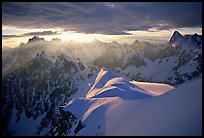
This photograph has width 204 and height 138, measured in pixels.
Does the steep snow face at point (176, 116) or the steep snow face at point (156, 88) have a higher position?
the steep snow face at point (176, 116)

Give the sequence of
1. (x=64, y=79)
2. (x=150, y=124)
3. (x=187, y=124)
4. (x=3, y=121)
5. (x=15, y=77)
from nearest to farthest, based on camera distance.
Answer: (x=187, y=124) → (x=150, y=124) → (x=64, y=79) → (x=3, y=121) → (x=15, y=77)

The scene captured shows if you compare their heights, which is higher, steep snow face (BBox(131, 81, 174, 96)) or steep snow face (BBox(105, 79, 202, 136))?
steep snow face (BBox(105, 79, 202, 136))

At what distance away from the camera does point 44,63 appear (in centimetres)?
15900

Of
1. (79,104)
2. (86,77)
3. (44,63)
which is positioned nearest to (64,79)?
(86,77)

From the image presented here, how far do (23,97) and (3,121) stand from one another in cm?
2152

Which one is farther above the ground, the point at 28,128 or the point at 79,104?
the point at 79,104

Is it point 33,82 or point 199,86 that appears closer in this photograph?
point 199,86

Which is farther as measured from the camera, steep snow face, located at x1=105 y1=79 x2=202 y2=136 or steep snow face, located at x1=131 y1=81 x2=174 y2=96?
steep snow face, located at x1=131 y1=81 x2=174 y2=96

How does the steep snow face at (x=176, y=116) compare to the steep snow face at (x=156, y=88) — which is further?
the steep snow face at (x=156, y=88)

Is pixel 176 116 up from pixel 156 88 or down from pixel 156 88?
up

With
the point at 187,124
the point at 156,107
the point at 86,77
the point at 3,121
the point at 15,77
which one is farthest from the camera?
the point at 15,77

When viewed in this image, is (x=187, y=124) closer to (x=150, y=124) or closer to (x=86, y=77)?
(x=150, y=124)

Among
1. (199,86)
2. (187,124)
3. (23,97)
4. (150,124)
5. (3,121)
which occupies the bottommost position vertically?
(3,121)

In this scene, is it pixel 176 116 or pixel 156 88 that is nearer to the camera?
pixel 176 116
